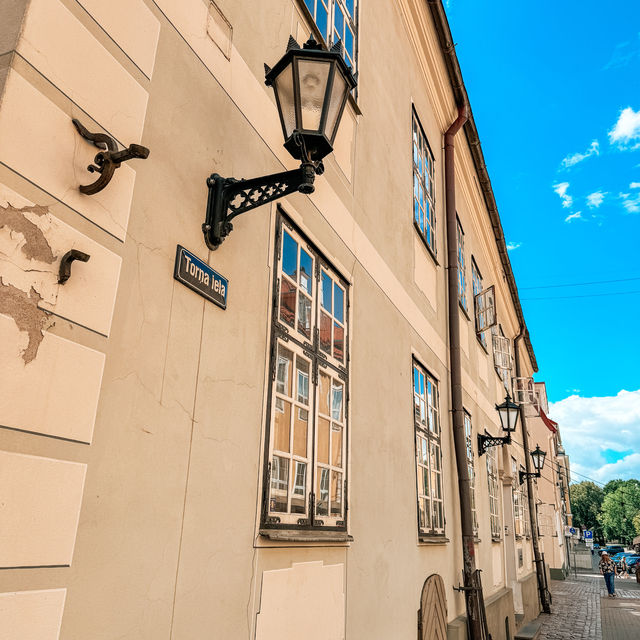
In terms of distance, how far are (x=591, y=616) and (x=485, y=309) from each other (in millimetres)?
10269

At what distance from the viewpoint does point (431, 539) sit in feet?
21.2

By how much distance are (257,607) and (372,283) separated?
10.6ft

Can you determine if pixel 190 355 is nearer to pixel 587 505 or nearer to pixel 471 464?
pixel 471 464

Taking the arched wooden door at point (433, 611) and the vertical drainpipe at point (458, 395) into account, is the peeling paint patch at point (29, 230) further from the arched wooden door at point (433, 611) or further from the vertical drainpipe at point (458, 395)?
the vertical drainpipe at point (458, 395)

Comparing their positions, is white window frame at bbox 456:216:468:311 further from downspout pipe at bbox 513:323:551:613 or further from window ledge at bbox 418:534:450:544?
downspout pipe at bbox 513:323:551:613

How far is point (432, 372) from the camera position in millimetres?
7633

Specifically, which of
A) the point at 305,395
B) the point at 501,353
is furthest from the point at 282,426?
the point at 501,353

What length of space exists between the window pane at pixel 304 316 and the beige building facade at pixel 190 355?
0.03 metres

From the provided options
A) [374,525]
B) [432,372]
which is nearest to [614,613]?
[432,372]

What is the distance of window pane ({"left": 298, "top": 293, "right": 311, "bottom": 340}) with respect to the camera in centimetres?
401

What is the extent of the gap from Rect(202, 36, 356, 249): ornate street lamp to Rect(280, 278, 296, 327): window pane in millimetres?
841

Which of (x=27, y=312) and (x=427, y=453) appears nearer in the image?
(x=27, y=312)

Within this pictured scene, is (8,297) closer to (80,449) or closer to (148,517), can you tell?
(80,449)

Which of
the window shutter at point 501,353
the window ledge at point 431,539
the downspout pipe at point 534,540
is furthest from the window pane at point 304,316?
the downspout pipe at point 534,540
